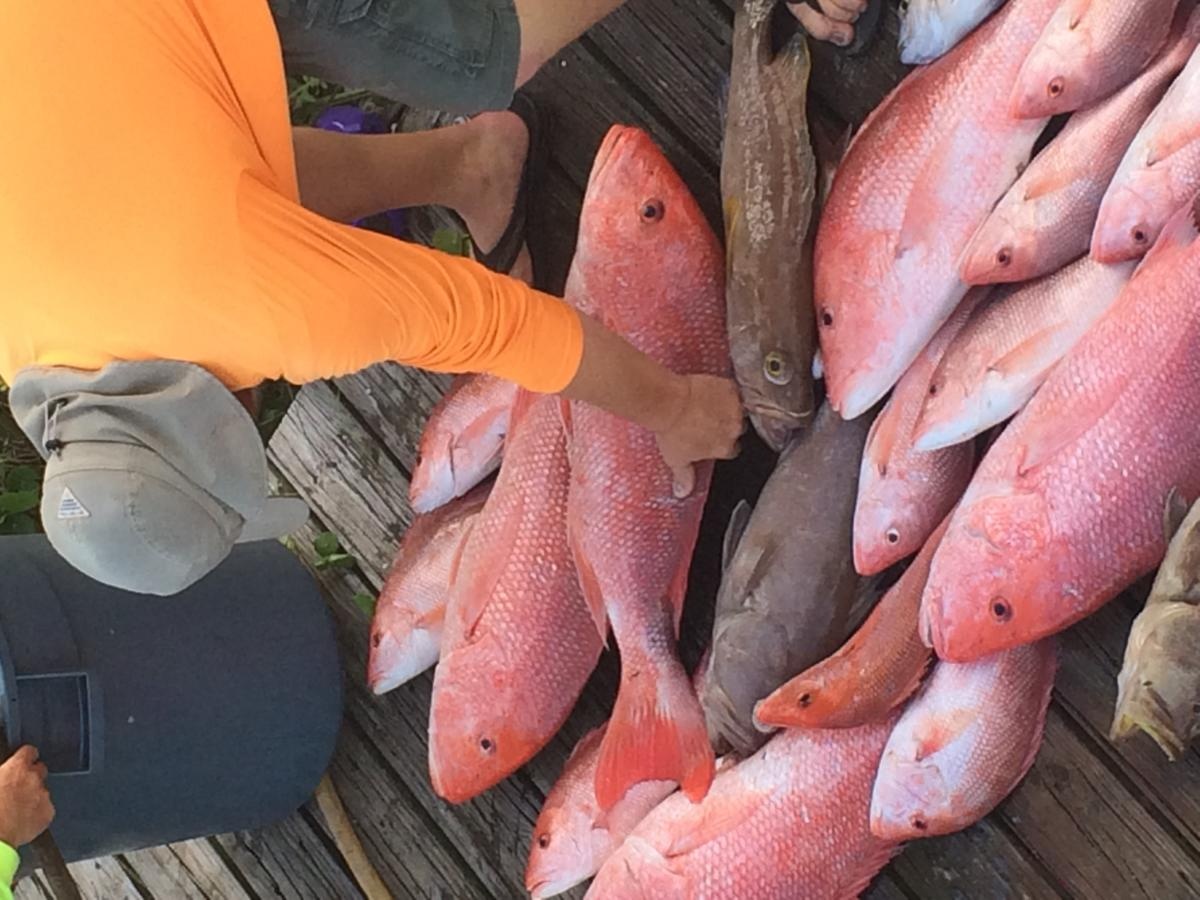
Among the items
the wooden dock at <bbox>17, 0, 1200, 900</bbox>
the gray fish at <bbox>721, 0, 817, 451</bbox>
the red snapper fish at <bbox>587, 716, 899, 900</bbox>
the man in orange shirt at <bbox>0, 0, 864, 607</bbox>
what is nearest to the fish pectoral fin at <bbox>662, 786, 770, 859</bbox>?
the red snapper fish at <bbox>587, 716, 899, 900</bbox>

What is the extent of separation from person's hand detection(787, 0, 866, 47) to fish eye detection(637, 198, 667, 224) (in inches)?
13.7

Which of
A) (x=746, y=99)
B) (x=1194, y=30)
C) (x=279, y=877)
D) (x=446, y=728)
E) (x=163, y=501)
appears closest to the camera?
(x=163, y=501)

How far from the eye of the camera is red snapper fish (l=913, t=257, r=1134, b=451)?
159 cm

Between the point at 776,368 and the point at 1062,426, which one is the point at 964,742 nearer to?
the point at 1062,426

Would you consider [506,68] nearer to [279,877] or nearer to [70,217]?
[70,217]

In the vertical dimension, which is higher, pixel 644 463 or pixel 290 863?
pixel 644 463

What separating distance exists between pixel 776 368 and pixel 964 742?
60 cm

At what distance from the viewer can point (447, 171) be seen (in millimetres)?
2123

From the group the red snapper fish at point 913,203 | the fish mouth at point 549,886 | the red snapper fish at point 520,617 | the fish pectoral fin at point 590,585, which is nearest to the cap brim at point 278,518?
the red snapper fish at point 520,617

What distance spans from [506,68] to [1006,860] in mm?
1410

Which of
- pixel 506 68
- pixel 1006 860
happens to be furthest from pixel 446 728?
pixel 506 68

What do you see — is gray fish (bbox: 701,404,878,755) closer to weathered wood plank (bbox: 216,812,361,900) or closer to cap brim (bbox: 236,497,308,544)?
cap brim (bbox: 236,497,308,544)

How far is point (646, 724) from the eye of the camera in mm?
1905

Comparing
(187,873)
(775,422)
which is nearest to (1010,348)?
(775,422)
